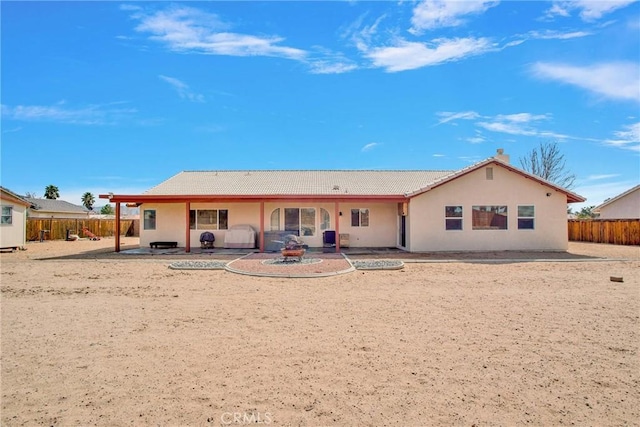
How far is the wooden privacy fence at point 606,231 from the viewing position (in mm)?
21422

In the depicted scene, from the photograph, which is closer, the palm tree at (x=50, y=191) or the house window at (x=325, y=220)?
the house window at (x=325, y=220)

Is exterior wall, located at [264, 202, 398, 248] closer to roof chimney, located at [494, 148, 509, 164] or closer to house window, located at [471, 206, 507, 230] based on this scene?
house window, located at [471, 206, 507, 230]

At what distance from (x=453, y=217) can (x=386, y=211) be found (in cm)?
335

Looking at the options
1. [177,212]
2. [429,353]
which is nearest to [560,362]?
[429,353]

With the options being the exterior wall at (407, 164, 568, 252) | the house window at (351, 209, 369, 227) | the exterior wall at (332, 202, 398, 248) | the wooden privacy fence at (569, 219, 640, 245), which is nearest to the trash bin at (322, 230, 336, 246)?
the exterior wall at (332, 202, 398, 248)

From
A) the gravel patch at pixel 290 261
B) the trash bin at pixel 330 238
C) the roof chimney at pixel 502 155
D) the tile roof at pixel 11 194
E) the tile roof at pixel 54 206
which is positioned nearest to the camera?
the gravel patch at pixel 290 261

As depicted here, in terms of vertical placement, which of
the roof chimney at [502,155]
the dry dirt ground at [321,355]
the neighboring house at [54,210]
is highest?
the roof chimney at [502,155]

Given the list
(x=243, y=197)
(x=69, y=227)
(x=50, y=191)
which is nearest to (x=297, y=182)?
(x=243, y=197)

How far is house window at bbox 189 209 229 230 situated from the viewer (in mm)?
18344

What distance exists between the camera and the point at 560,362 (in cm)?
414

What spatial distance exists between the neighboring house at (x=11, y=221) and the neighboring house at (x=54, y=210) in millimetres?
23650

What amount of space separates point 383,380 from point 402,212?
1437 centimetres

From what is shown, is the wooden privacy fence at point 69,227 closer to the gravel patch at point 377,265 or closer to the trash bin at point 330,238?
the trash bin at point 330,238

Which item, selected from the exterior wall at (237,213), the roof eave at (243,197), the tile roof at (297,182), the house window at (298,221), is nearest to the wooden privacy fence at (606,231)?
the tile roof at (297,182)
